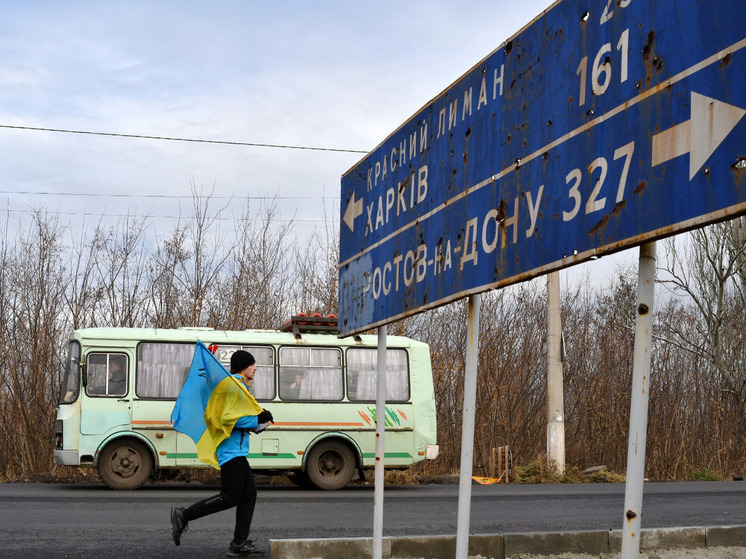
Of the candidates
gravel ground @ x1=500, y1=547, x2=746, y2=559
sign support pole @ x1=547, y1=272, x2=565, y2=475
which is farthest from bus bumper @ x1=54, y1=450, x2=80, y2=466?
sign support pole @ x1=547, y1=272, x2=565, y2=475

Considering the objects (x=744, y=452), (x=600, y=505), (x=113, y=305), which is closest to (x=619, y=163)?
(x=600, y=505)

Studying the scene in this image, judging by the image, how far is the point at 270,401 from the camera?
16766 millimetres

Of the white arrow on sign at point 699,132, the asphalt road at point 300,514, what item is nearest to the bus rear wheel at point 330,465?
the asphalt road at point 300,514

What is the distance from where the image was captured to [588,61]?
→ 342cm

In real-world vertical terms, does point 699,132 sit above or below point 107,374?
above

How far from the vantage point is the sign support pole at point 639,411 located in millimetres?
2986

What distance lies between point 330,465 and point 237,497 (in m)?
8.58

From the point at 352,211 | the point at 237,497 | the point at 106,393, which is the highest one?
the point at 352,211

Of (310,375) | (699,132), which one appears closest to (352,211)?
(699,132)

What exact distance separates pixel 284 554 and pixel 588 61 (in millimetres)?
5257

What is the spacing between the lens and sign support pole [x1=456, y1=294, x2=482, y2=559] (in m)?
4.54

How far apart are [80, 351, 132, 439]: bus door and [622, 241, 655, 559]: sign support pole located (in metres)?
13.9

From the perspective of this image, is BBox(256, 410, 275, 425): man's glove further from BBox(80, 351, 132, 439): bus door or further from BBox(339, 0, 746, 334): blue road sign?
BBox(80, 351, 132, 439): bus door

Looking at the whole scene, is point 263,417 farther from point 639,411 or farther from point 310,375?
point 310,375
